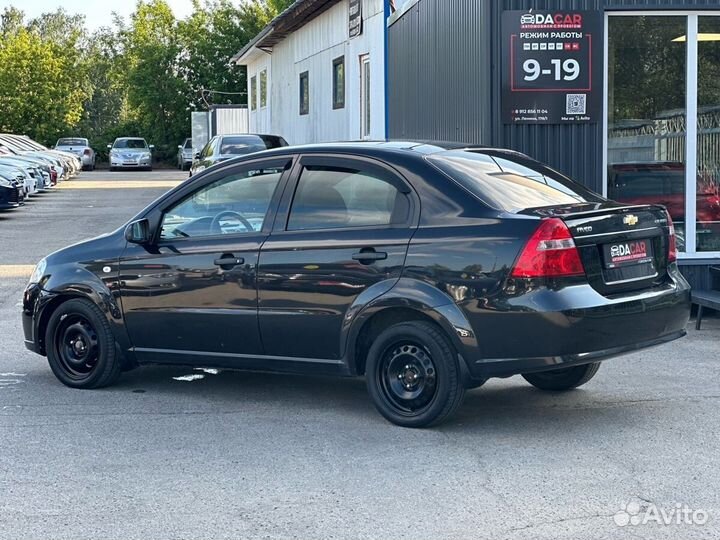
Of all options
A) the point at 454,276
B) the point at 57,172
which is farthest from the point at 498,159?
the point at 57,172

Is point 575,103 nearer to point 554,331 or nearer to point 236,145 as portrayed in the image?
Result: point 554,331

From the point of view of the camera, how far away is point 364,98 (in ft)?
74.0

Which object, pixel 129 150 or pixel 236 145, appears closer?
pixel 236 145

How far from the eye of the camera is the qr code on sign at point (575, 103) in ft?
34.8

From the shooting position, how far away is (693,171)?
11055mm

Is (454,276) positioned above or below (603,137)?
below

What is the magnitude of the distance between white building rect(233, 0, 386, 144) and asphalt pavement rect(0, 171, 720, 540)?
40.7ft

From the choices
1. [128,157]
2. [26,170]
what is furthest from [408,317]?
[128,157]

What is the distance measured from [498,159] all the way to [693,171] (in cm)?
451

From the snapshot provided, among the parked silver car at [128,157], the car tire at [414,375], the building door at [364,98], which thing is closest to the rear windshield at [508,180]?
the car tire at [414,375]

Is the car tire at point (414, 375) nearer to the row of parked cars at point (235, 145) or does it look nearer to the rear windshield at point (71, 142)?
the row of parked cars at point (235, 145)

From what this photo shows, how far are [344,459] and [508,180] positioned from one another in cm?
188

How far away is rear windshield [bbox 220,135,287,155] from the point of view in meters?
26.1

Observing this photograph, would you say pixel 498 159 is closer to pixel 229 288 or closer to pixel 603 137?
pixel 229 288
